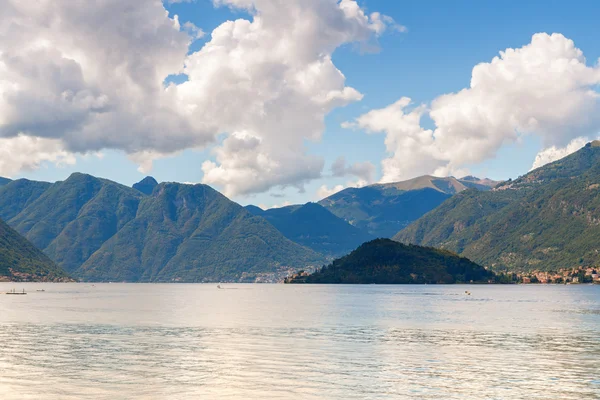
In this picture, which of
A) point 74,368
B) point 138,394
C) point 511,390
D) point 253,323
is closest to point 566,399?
point 511,390

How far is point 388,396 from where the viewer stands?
6025 centimetres

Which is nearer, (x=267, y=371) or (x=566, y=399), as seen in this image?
(x=566, y=399)

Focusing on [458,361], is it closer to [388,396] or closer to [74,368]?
[388,396]

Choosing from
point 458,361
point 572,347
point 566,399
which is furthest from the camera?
point 572,347

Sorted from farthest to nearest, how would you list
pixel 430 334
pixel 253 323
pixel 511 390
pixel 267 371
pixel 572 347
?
pixel 253 323, pixel 430 334, pixel 572 347, pixel 267 371, pixel 511 390

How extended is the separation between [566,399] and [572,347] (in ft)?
147

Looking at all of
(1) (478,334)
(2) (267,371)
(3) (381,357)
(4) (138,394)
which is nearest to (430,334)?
(1) (478,334)

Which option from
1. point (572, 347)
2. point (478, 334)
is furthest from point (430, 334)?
point (572, 347)

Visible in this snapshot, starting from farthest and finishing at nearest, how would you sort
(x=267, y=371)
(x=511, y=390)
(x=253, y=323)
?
1. (x=253, y=323)
2. (x=267, y=371)
3. (x=511, y=390)

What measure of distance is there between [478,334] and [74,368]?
74.5 m

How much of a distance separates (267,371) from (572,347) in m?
49.8

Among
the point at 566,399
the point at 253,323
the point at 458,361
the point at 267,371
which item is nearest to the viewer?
the point at 566,399

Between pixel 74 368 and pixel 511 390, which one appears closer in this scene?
pixel 511 390

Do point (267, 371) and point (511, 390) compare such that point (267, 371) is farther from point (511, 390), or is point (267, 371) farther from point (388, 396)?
point (511, 390)
